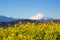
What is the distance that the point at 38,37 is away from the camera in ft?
21.1

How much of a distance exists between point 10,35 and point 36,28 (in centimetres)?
82

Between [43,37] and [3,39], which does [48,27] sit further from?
[3,39]

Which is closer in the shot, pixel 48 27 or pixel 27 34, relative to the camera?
pixel 27 34

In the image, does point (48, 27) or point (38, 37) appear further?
point (48, 27)

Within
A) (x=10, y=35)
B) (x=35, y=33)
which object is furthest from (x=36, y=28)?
(x=10, y=35)

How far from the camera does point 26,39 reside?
6.40 meters

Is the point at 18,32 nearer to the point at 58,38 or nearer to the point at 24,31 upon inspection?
the point at 24,31

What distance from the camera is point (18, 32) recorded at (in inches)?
270

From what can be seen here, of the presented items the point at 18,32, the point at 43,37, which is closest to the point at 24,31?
the point at 18,32

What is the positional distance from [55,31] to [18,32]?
110 centimetres

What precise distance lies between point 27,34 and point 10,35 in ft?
1.65

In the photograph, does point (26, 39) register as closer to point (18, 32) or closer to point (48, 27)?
point (18, 32)

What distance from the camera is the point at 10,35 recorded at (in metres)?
6.69

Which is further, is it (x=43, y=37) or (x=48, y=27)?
(x=48, y=27)
